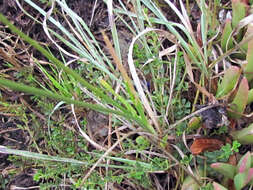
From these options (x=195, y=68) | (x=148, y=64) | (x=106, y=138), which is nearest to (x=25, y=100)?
(x=106, y=138)

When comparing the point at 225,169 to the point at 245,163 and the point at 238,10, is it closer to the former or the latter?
the point at 245,163

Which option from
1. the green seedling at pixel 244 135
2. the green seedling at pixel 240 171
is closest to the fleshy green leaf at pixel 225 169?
the green seedling at pixel 240 171

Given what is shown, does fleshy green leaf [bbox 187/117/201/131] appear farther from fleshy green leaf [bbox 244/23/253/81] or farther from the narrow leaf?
fleshy green leaf [bbox 244/23/253/81]

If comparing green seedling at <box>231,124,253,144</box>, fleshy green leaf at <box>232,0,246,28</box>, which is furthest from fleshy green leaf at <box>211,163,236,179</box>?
fleshy green leaf at <box>232,0,246,28</box>

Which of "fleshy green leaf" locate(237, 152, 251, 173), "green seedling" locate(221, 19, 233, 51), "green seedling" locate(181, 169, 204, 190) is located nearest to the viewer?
"fleshy green leaf" locate(237, 152, 251, 173)

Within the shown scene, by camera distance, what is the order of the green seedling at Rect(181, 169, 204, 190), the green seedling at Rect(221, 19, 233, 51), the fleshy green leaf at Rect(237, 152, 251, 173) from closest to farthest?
the fleshy green leaf at Rect(237, 152, 251, 173) → the green seedling at Rect(181, 169, 204, 190) → the green seedling at Rect(221, 19, 233, 51)

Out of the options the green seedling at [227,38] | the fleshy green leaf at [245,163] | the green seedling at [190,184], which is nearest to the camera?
the fleshy green leaf at [245,163]

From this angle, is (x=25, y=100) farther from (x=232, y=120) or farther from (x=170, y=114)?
(x=232, y=120)

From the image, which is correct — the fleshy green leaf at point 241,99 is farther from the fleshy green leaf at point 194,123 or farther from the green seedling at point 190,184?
the green seedling at point 190,184
